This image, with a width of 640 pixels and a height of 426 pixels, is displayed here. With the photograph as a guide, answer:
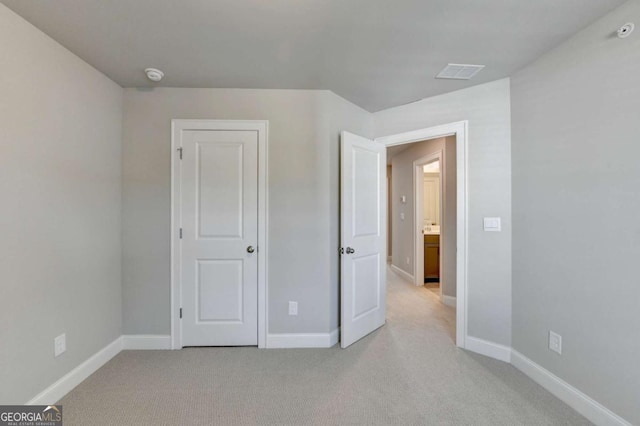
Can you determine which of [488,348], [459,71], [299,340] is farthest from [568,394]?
[459,71]

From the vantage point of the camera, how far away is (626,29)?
1507 mm

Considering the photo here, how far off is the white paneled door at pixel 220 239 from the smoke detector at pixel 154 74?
1.53 feet

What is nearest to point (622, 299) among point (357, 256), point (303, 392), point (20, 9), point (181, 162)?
point (357, 256)

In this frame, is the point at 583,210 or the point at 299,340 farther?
the point at 299,340

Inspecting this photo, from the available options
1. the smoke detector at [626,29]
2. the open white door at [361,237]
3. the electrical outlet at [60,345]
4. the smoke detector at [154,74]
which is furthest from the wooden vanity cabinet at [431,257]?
the electrical outlet at [60,345]

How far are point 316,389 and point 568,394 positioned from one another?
1.69 meters

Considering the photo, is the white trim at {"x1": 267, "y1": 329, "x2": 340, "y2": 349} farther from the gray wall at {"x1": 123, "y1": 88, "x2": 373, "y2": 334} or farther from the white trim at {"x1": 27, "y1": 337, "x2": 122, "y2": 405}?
the white trim at {"x1": 27, "y1": 337, "x2": 122, "y2": 405}

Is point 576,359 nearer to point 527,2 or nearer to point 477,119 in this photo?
point 477,119

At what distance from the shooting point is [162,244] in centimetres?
250

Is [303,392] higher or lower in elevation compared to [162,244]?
lower

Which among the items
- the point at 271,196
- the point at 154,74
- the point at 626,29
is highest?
the point at 154,74

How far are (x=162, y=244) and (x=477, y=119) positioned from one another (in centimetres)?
310

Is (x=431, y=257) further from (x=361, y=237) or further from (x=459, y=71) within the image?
(x=459, y=71)

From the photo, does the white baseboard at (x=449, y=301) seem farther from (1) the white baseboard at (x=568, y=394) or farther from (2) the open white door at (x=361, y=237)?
(1) the white baseboard at (x=568, y=394)
